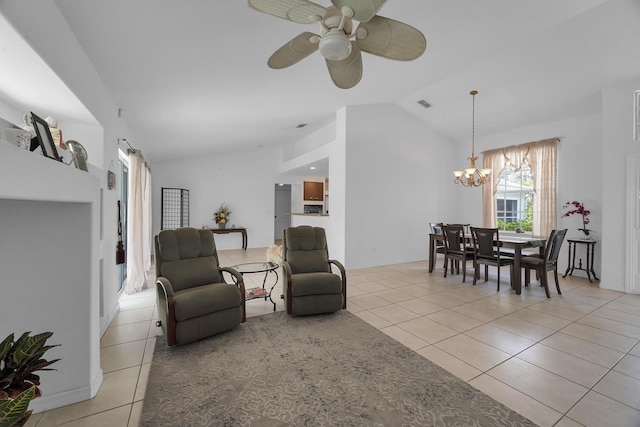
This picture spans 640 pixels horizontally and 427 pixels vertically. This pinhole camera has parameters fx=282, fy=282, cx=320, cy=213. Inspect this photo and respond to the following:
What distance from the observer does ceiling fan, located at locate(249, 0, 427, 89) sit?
4.92 feet

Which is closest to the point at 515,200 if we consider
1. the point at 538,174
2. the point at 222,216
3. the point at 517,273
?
the point at 538,174

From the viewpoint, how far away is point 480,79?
4.68m

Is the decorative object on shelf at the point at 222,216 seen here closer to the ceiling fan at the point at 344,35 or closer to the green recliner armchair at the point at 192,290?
the green recliner armchair at the point at 192,290

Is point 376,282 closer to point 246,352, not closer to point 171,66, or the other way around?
point 246,352

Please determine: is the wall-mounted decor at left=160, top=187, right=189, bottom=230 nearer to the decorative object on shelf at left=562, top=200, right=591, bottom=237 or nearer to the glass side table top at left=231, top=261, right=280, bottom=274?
the glass side table top at left=231, top=261, right=280, bottom=274

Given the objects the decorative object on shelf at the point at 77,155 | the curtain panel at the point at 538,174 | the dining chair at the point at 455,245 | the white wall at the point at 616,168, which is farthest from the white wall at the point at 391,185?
the decorative object on shelf at the point at 77,155

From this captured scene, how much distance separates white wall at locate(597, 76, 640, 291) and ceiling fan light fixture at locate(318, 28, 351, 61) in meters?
4.87

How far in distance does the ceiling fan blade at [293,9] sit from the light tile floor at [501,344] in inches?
96.2

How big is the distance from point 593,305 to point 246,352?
4.25 m

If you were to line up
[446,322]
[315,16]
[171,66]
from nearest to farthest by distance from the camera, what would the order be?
1. [315,16]
2. [171,66]
3. [446,322]

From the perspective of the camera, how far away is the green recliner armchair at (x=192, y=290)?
241cm

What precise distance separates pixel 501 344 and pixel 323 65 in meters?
3.45

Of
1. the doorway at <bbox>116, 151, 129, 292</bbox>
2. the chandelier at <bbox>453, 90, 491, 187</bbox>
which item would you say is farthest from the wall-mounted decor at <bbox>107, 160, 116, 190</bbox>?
the chandelier at <bbox>453, 90, 491, 187</bbox>

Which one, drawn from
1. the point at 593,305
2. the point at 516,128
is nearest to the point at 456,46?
the point at 516,128
